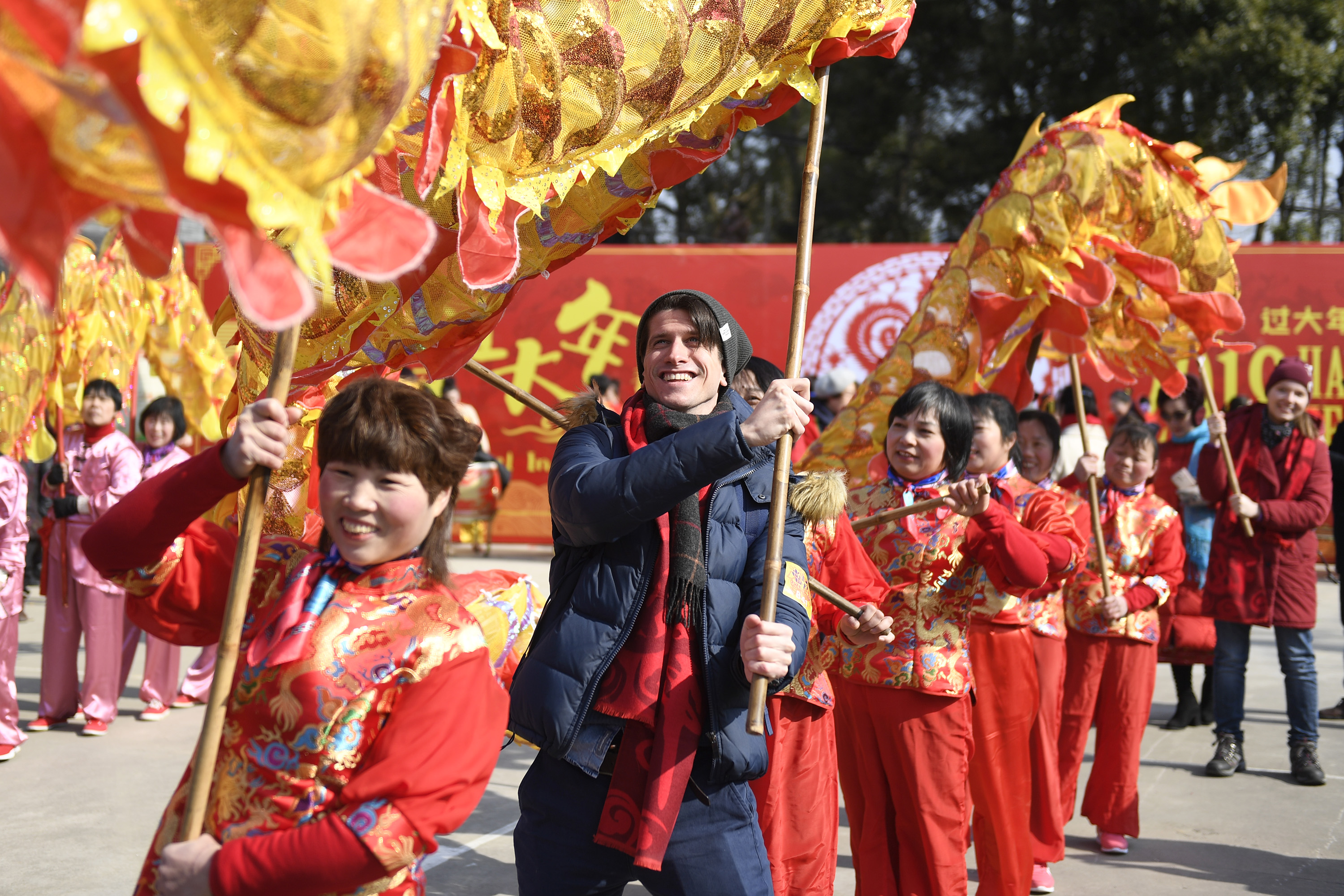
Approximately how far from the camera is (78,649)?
5406 millimetres

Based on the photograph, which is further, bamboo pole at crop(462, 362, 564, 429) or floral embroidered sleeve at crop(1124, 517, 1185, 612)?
floral embroidered sleeve at crop(1124, 517, 1185, 612)

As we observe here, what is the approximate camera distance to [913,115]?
16438 millimetres

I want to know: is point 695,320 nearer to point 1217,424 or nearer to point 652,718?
point 652,718

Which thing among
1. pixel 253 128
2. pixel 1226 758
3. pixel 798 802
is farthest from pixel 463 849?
pixel 253 128

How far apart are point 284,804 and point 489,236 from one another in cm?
Answer: 91

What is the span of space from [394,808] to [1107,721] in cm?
340

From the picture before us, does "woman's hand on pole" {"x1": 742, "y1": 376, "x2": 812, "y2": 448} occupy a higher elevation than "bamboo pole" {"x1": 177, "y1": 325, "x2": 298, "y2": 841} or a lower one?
higher

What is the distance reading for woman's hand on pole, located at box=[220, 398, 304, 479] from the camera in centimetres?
141

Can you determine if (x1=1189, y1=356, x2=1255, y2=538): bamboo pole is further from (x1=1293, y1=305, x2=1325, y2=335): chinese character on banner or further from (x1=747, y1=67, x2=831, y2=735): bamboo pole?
(x1=1293, y1=305, x2=1325, y2=335): chinese character on banner

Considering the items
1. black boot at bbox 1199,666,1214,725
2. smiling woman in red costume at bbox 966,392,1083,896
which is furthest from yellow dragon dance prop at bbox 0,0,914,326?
black boot at bbox 1199,666,1214,725

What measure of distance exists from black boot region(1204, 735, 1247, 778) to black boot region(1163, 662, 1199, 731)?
85 centimetres

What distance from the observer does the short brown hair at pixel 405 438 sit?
59.0 inches

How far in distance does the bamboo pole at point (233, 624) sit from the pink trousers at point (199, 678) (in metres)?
4.74

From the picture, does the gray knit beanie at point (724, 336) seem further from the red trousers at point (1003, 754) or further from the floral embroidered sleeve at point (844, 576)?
the red trousers at point (1003, 754)
